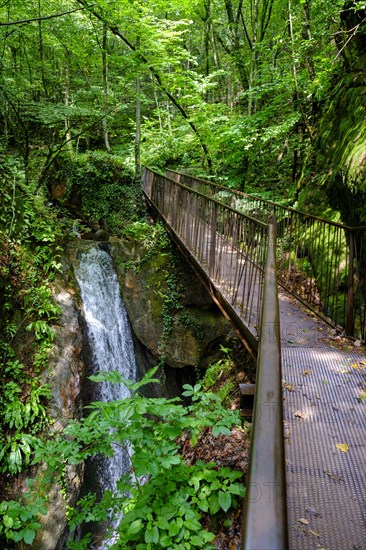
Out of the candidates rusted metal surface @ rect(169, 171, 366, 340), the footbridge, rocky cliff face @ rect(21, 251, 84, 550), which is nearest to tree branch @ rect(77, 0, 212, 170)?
rusted metal surface @ rect(169, 171, 366, 340)

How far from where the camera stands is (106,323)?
8711 mm

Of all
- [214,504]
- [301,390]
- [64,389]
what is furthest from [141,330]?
[214,504]

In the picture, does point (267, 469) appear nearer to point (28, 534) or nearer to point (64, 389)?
point (28, 534)

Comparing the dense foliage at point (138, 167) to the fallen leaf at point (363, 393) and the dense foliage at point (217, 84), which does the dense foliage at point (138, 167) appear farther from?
the fallen leaf at point (363, 393)

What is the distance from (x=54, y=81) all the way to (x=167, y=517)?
17.6m

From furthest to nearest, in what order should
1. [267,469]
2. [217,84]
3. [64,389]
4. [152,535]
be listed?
[217,84], [64,389], [152,535], [267,469]

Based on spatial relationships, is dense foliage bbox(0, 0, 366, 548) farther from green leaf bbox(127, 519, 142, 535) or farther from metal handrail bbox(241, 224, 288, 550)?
metal handrail bbox(241, 224, 288, 550)

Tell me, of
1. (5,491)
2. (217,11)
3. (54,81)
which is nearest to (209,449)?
(5,491)

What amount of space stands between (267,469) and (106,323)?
8155 mm

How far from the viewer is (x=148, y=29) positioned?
27.6 feet

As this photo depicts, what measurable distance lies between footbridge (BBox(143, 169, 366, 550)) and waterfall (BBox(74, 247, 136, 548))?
3503 mm

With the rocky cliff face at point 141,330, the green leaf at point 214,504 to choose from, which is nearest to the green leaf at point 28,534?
the green leaf at point 214,504

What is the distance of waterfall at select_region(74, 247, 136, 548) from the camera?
317 inches

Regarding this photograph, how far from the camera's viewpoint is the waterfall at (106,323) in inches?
317
